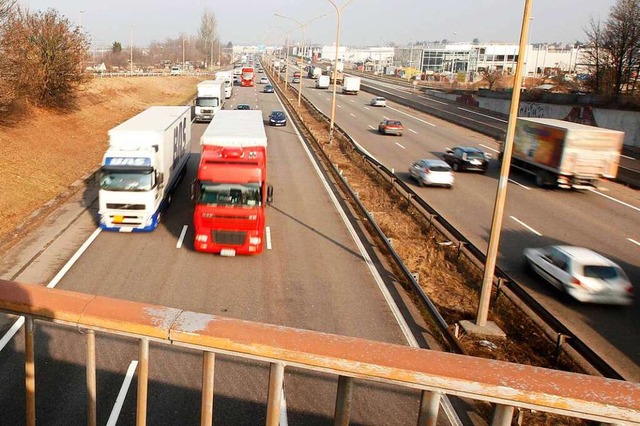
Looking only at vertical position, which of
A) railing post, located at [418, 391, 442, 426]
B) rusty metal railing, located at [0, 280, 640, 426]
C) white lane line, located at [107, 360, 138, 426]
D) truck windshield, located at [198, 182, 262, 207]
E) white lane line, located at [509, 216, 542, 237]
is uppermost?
rusty metal railing, located at [0, 280, 640, 426]

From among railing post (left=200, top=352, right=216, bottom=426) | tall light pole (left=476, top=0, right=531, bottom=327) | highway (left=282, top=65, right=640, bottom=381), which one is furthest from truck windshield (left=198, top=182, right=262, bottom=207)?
railing post (left=200, top=352, right=216, bottom=426)

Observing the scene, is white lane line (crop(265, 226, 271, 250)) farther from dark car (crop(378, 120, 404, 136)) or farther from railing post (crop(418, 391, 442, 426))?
dark car (crop(378, 120, 404, 136))

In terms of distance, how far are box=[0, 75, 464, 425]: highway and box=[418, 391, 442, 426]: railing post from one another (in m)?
3.96

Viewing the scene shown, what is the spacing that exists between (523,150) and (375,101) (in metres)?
40.5

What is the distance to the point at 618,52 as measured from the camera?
5784 cm

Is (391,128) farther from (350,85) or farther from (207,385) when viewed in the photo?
(207,385)

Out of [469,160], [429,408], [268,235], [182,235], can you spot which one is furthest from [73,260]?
[469,160]

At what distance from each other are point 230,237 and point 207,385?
14.7m

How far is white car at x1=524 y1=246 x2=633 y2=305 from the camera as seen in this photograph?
15.5 m

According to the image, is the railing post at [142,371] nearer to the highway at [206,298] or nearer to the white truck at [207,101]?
the highway at [206,298]

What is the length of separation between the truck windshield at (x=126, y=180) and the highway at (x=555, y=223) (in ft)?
40.1

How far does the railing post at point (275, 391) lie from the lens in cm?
238

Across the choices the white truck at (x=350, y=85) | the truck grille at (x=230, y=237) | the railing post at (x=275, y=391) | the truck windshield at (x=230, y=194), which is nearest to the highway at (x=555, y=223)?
the truck windshield at (x=230, y=194)

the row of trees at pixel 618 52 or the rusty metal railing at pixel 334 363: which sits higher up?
the row of trees at pixel 618 52
